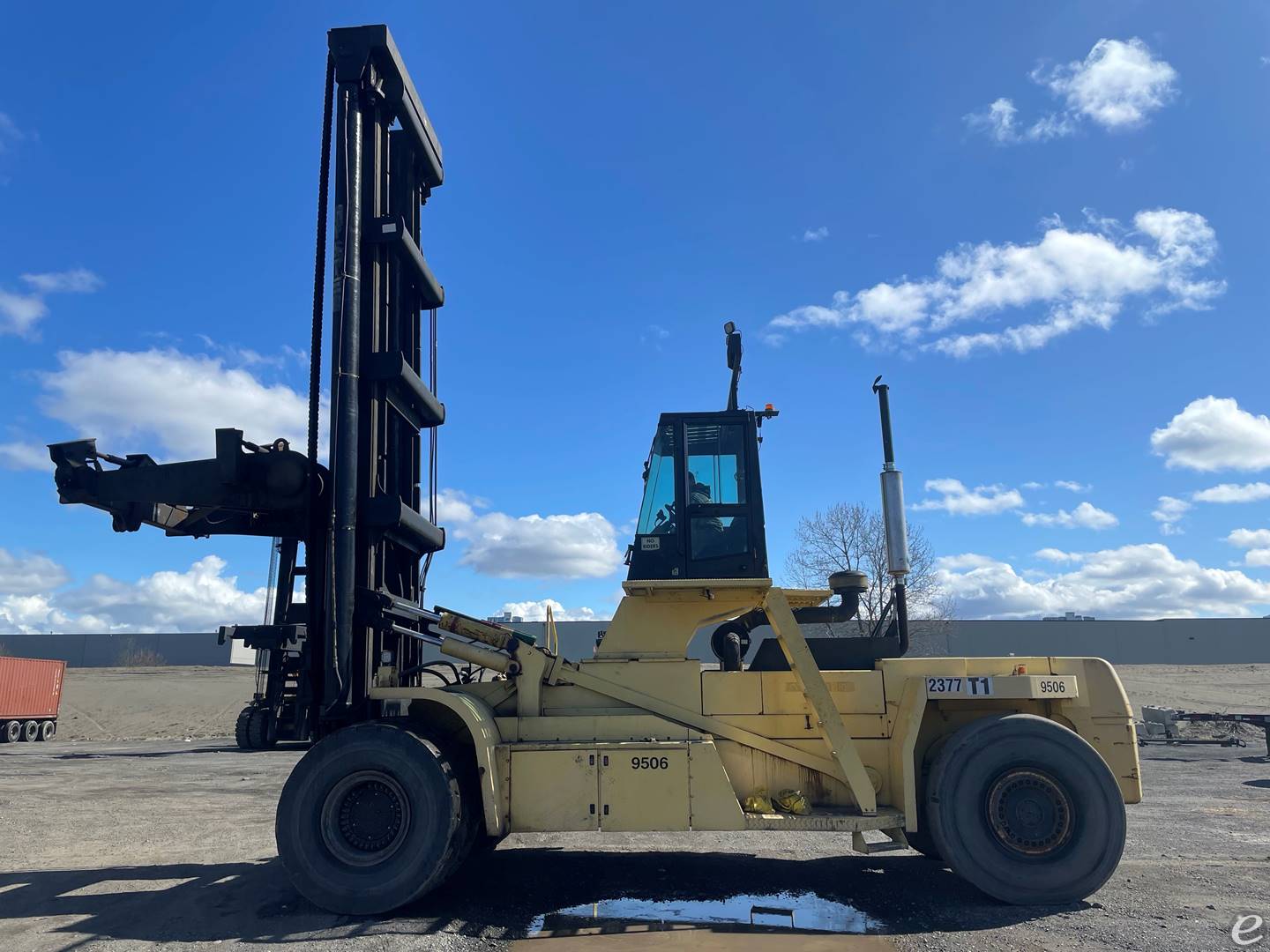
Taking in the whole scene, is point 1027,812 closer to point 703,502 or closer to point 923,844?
point 923,844

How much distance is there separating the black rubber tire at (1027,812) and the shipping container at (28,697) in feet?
112

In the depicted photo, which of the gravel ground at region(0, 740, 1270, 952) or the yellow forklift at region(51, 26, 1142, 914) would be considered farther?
the yellow forklift at region(51, 26, 1142, 914)

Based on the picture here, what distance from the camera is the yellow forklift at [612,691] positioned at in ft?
23.6

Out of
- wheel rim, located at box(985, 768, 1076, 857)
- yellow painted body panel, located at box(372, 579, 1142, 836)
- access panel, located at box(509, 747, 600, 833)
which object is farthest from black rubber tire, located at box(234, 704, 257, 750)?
wheel rim, located at box(985, 768, 1076, 857)

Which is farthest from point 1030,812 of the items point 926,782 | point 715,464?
point 715,464

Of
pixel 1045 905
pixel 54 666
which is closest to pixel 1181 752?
pixel 1045 905

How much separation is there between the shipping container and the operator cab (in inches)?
1273

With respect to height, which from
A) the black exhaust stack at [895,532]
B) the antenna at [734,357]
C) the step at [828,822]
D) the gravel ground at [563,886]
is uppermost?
the antenna at [734,357]

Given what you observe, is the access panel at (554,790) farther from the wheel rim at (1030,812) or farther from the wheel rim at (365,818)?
the wheel rim at (1030,812)

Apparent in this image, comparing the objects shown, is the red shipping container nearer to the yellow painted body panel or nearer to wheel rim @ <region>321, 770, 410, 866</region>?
wheel rim @ <region>321, 770, 410, 866</region>

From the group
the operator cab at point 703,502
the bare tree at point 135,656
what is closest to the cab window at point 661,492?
the operator cab at point 703,502

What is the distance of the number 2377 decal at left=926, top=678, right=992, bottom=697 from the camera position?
7.63 m

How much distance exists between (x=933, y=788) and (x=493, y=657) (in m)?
3.85

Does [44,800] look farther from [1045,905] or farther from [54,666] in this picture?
[54,666]
